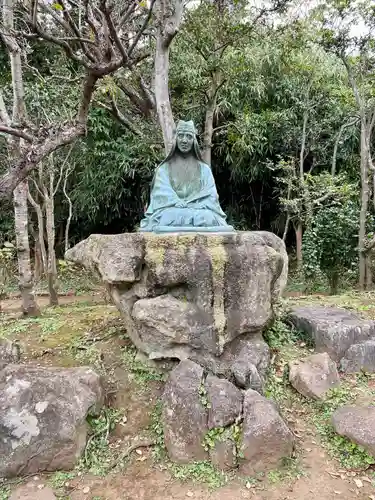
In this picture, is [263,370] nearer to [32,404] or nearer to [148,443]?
[148,443]

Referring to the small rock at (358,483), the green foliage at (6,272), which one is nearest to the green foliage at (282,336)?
the small rock at (358,483)

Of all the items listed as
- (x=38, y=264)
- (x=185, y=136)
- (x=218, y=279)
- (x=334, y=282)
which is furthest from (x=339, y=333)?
(x=38, y=264)

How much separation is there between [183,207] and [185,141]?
76cm

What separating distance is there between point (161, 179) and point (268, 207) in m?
7.06

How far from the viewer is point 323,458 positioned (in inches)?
109

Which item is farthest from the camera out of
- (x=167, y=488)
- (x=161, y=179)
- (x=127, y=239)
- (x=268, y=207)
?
(x=268, y=207)

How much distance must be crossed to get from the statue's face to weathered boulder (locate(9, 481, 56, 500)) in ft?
10.6

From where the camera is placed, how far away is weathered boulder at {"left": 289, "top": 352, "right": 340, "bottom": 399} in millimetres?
3354

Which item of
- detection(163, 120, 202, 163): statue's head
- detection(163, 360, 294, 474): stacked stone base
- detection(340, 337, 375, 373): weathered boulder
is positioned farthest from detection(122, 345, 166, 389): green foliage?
detection(163, 120, 202, 163): statue's head

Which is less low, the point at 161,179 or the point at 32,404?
the point at 161,179

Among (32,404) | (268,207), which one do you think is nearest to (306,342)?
(32,404)

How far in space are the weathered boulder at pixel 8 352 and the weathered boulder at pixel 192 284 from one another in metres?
1.27

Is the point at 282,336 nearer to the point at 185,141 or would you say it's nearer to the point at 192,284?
the point at 192,284

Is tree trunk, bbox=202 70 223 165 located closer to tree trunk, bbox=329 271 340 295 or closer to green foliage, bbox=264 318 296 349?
tree trunk, bbox=329 271 340 295
